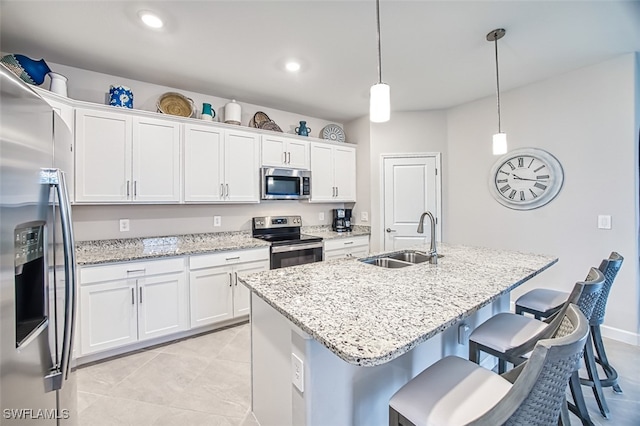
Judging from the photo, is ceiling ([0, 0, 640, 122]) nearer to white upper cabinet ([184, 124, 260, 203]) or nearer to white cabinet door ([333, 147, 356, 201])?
white upper cabinet ([184, 124, 260, 203])

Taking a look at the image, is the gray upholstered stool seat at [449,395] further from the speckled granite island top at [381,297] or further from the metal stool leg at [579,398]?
the metal stool leg at [579,398]

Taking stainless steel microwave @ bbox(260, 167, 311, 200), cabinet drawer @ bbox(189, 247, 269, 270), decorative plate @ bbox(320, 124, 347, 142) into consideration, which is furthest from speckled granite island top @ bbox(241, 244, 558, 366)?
decorative plate @ bbox(320, 124, 347, 142)

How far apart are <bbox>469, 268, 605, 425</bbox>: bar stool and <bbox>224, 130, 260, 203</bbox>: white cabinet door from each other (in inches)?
105

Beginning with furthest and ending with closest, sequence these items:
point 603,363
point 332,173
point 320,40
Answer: point 332,173
point 320,40
point 603,363

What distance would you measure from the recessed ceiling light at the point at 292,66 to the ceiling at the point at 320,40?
0.23ft

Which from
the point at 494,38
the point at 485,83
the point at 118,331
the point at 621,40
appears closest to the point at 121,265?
the point at 118,331

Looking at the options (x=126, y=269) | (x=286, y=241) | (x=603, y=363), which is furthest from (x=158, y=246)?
(x=603, y=363)

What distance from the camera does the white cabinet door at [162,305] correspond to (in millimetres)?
2469

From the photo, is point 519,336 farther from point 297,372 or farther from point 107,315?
point 107,315

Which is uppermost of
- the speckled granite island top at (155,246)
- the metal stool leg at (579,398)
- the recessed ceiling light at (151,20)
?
the recessed ceiling light at (151,20)

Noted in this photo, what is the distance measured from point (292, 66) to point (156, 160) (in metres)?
1.65

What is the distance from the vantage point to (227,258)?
2.89 meters

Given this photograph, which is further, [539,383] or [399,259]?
[399,259]

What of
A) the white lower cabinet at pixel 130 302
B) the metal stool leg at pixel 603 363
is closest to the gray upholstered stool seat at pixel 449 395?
the metal stool leg at pixel 603 363
